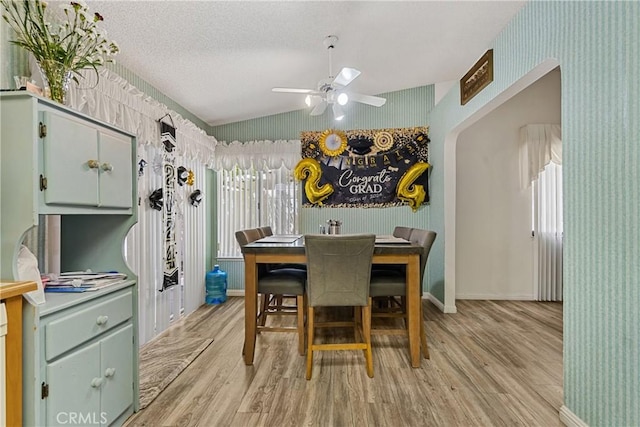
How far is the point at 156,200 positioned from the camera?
2904 mm

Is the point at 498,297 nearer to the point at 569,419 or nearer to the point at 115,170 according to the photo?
the point at 569,419

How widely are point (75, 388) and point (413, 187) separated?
12.5ft

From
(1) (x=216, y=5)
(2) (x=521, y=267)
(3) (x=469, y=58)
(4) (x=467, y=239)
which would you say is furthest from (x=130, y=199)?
(2) (x=521, y=267)

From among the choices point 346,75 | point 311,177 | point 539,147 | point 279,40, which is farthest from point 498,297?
point 279,40

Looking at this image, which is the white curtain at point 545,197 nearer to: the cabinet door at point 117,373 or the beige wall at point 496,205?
the beige wall at point 496,205

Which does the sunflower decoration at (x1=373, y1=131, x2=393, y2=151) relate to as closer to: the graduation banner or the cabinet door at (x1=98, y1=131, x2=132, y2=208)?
the graduation banner

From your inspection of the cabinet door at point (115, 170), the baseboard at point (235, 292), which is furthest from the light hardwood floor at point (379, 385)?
the baseboard at point (235, 292)

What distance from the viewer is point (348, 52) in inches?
116

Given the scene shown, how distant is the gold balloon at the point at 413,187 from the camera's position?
13.4 feet

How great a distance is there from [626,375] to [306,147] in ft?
12.2

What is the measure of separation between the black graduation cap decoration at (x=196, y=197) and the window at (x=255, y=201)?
0.58m

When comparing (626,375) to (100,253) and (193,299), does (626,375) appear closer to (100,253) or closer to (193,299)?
(100,253)

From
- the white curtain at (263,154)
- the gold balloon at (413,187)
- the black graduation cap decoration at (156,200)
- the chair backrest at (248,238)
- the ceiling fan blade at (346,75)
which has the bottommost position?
the chair backrest at (248,238)

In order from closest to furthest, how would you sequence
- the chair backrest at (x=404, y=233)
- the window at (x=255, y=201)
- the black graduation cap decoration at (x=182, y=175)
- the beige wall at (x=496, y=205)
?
the chair backrest at (x=404, y=233), the black graduation cap decoration at (x=182, y=175), the beige wall at (x=496, y=205), the window at (x=255, y=201)
